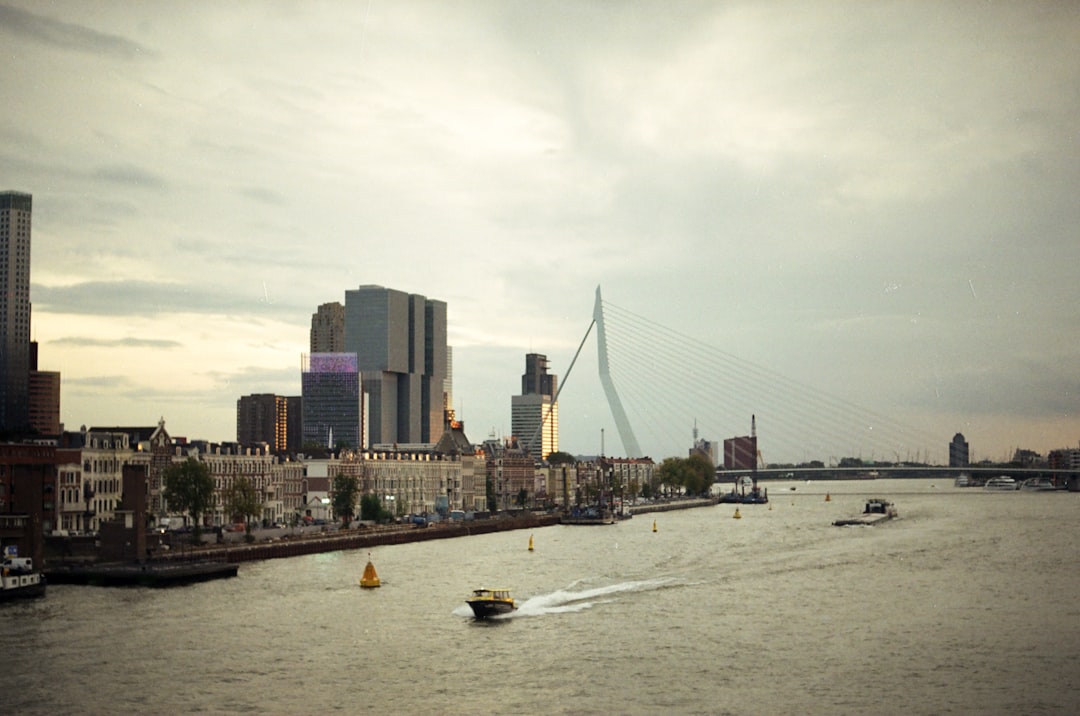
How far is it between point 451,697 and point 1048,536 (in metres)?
73.7

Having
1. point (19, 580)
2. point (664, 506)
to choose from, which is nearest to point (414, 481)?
point (664, 506)

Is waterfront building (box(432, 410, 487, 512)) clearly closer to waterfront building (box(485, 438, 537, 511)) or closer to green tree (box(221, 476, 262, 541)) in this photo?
waterfront building (box(485, 438, 537, 511))

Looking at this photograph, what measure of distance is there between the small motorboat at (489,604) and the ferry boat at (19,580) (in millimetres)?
19801

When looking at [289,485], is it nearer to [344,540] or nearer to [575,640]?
[344,540]

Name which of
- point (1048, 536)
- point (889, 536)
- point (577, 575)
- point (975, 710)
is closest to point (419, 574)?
point (577, 575)

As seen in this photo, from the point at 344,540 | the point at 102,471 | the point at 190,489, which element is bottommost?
the point at 344,540

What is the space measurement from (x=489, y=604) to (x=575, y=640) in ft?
19.3

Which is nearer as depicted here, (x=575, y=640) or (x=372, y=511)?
(x=575, y=640)

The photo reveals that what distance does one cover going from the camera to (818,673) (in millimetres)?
40094

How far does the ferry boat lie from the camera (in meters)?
53.7

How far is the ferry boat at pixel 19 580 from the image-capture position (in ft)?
176

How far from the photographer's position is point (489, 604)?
50.6m

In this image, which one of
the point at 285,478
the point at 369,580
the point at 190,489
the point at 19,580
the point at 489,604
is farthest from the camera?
the point at 285,478

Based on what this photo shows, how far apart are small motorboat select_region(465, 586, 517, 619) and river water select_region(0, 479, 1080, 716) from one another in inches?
36.3
